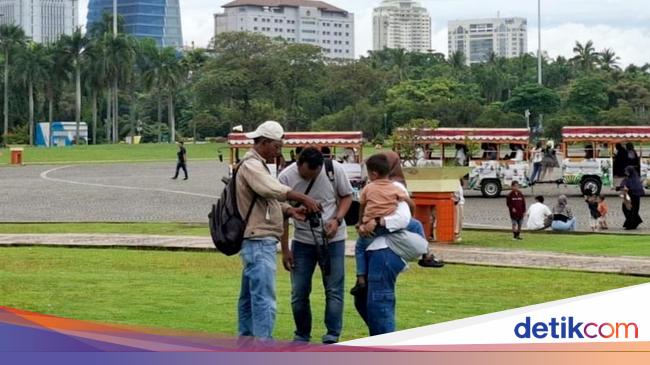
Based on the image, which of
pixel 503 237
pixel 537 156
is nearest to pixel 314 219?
pixel 503 237

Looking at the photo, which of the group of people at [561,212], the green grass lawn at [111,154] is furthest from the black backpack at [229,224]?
the green grass lawn at [111,154]

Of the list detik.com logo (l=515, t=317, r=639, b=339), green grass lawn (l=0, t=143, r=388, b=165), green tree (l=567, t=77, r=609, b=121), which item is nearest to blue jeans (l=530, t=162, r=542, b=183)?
green grass lawn (l=0, t=143, r=388, b=165)

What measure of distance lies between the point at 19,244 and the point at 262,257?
1104 cm

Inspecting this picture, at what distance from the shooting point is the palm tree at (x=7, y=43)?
93.4 meters

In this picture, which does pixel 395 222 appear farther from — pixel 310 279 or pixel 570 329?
pixel 570 329

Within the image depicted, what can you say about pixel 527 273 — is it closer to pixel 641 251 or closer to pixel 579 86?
pixel 641 251

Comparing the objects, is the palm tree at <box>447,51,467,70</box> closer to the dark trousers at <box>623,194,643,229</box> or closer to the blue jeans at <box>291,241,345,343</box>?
the dark trousers at <box>623,194,643,229</box>

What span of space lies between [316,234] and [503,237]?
38.6 feet

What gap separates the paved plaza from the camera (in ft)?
85.5

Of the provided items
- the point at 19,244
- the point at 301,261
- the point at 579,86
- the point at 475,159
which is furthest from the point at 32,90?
the point at 301,261

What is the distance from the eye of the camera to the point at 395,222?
8.91m

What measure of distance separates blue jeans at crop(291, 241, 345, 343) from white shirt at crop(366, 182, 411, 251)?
462 millimetres

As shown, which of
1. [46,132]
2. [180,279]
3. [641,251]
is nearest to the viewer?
[180,279]

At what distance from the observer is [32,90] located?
95375 mm
